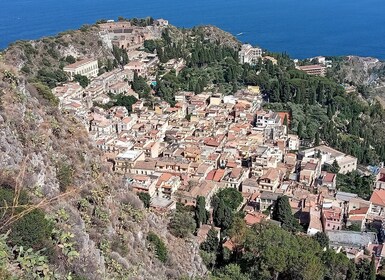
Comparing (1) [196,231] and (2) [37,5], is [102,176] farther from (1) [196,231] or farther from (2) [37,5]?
(2) [37,5]

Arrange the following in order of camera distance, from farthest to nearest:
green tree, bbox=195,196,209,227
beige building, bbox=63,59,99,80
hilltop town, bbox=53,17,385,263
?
1. beige building, bbox=63,59,99,80
2. hilltop town, bbox=53,17,385,263
3. green tree, bbox=195,196,209,227

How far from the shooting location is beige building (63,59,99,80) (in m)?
38.2

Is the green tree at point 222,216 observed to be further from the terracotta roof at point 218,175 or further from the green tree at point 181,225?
the terracotta roof at point 218,175

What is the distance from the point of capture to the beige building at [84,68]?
38188 millimetres

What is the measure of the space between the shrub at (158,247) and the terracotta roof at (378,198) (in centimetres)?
1420

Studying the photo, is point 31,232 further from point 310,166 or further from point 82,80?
point 82,80

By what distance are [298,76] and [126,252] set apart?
3729 cm

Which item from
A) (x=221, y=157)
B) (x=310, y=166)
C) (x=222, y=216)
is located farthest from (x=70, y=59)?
(x=222, y=216)

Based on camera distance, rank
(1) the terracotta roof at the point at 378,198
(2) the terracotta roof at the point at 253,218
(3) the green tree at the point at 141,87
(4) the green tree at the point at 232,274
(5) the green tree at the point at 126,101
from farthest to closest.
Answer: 1. (3) the green tree at the point at 141,87
2. (5) the green tree at the point at 126,101
3. (1) the terracotta roof at the point at 378,198
4. (2) the terracotta roof at the point at 253,218
5. (4) the green tree at the point at 232,274

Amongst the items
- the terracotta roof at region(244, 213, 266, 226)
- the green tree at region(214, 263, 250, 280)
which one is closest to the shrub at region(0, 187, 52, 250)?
the green tree at region(214, 263, 250, 280)

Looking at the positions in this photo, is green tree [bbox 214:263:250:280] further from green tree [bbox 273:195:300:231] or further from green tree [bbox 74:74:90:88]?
green tree [bbox 74:74:90:88]

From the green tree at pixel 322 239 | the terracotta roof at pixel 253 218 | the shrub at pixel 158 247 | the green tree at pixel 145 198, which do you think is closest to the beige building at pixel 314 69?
the terracotta roof at pixel 253 218

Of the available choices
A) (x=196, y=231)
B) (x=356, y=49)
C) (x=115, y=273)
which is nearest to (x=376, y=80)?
(x=356, y=49)

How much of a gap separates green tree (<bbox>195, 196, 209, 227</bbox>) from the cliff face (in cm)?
458
